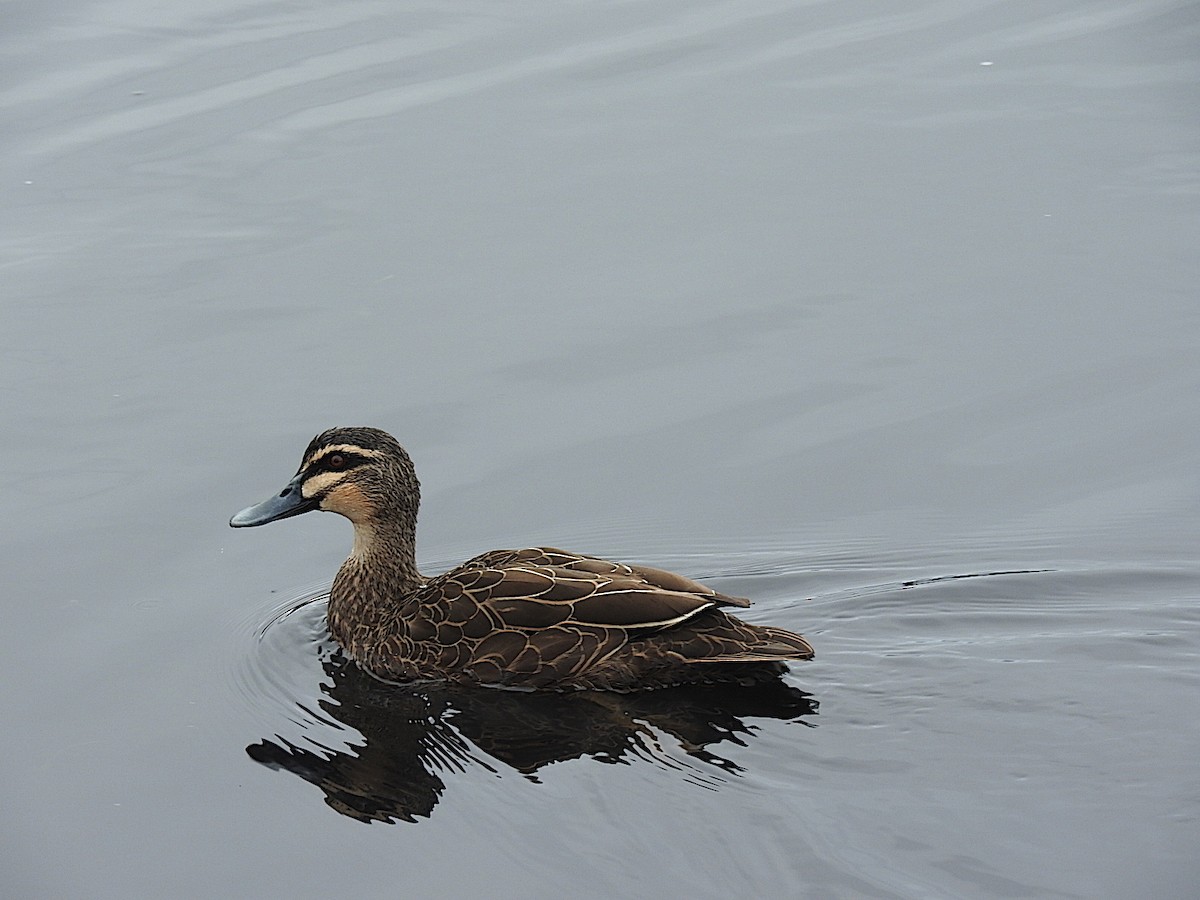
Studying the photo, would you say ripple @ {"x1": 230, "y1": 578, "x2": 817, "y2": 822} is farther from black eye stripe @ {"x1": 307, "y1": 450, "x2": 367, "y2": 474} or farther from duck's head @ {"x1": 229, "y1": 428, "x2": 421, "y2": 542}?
black eye stripe @ {"x1": 307, "y1": 450, "x2": 367, "y2": 474}

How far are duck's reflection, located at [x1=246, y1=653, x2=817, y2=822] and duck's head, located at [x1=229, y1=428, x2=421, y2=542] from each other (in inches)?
37.1

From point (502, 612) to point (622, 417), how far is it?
7.95 ft

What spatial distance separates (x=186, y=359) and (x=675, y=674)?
4543 millimetres

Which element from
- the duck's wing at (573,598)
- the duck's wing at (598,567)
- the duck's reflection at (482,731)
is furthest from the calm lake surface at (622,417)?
the duck's wing at (598,567)

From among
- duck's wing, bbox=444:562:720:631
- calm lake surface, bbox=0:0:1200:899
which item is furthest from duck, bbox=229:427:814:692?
calm lake surface, bbox=0:0:1200:899

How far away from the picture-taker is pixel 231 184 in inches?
543

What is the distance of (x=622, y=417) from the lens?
10.7 meters

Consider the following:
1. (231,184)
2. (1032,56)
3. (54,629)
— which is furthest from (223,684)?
(1032,56)

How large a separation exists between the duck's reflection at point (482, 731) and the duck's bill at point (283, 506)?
0.96 meters

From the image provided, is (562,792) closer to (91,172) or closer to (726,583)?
(726,583)

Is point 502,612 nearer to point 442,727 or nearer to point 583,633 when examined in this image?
point 583,633

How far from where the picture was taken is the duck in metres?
8.39

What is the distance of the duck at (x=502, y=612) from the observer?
8391mm

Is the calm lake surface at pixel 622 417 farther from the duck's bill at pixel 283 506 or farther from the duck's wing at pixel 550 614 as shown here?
the duck's bill at pixel 283 506
